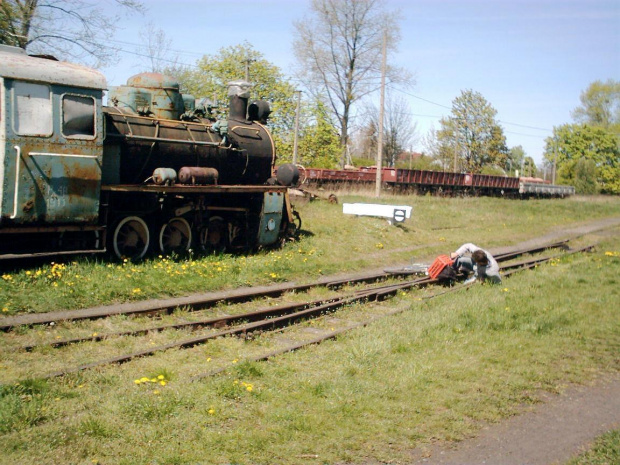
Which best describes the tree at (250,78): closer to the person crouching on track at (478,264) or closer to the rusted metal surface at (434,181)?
the rusted metal surface at (434,181)

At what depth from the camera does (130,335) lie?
26.4ft

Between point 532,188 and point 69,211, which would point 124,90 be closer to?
point 69,211

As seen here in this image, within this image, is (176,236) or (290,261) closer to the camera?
(176,236)

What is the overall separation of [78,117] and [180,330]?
439cm

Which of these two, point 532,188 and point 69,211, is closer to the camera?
point 69,211

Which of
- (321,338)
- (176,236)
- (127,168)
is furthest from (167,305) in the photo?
(176,236)

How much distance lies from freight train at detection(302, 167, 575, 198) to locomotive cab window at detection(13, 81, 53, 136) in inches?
895

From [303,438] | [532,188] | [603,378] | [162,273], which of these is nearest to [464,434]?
[303,438]

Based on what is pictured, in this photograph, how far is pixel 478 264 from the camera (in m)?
12.9

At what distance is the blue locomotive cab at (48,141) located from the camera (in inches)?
382

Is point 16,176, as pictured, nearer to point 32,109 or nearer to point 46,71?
point 32,109

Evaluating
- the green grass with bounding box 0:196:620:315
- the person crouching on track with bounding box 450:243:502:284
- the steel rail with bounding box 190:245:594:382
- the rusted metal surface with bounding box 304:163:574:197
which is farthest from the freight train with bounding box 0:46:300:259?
the rusted metal surface with bounding box 304:163:574:197

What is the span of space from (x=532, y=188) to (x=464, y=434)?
47.5 m

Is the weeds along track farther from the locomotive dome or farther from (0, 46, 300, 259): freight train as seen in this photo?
the locomotive dome
